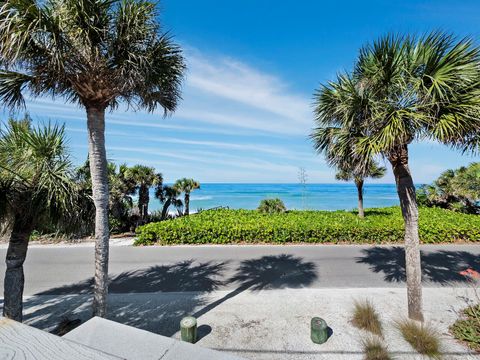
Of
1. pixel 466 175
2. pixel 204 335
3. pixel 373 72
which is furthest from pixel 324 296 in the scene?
pixel 466 175

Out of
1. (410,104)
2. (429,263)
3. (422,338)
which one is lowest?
(422,338)

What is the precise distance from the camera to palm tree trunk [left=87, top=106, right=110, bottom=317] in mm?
4426

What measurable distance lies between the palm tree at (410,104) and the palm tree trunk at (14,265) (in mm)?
6540

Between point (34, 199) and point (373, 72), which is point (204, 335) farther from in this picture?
point (373, 72)

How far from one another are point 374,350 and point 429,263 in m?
6.49

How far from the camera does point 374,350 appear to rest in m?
4.18

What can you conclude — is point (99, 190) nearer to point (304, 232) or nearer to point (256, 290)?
point (256, 290)

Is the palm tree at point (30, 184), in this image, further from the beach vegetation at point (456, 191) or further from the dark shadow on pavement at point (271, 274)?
the beach vegetation at point (456, 191)

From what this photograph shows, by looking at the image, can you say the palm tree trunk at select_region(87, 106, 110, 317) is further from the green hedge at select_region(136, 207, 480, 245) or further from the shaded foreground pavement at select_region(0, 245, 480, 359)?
the green hedge at select_region(136, 207, 480, 245)

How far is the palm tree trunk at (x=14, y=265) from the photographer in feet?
14.9

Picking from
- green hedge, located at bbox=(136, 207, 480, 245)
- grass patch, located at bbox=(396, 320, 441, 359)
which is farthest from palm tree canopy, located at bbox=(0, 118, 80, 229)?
green hedge, located at bbox=(136, 207, 480, 245)

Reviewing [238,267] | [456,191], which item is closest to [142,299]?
[238,267]

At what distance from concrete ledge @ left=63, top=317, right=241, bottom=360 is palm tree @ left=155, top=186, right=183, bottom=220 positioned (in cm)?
1633

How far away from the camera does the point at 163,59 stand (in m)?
4.46
